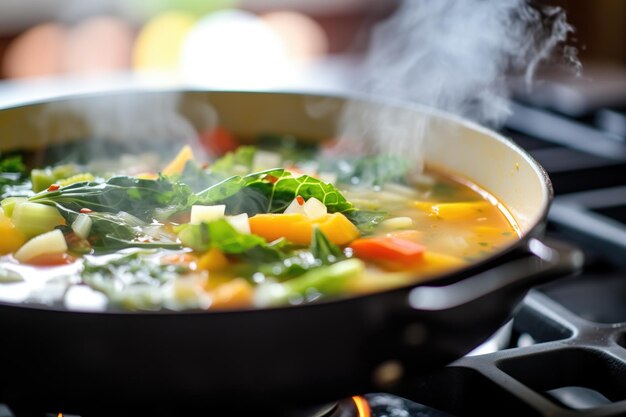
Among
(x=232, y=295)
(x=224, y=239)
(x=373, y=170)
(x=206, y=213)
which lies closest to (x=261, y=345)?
(x=232, y=295)

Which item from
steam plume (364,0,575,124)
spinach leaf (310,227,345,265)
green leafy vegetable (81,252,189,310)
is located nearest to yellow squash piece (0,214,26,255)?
green leafy vegetable (81,252,189,310)

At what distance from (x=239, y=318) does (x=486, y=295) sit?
34 centimetres

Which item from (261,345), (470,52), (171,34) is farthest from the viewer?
(171,34)

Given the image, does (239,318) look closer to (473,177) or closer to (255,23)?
(473,177)

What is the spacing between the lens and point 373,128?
2.00m

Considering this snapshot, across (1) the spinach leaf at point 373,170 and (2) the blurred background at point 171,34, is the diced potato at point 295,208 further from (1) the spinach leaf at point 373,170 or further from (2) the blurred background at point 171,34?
(2) the blurred background at point 171,34

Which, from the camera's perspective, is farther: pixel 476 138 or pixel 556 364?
pixel 476 138

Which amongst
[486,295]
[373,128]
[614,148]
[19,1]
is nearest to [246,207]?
[486,295]

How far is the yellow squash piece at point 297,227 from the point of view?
1.35 metres

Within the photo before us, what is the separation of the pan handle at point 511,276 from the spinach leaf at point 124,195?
1.94 feet

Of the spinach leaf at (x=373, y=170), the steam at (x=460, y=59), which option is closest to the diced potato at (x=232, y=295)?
the spinach leaf at (x=373, y=170)

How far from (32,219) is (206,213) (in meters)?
0.29

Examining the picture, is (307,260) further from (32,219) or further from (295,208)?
(32,219)

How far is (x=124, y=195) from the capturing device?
1.50m
